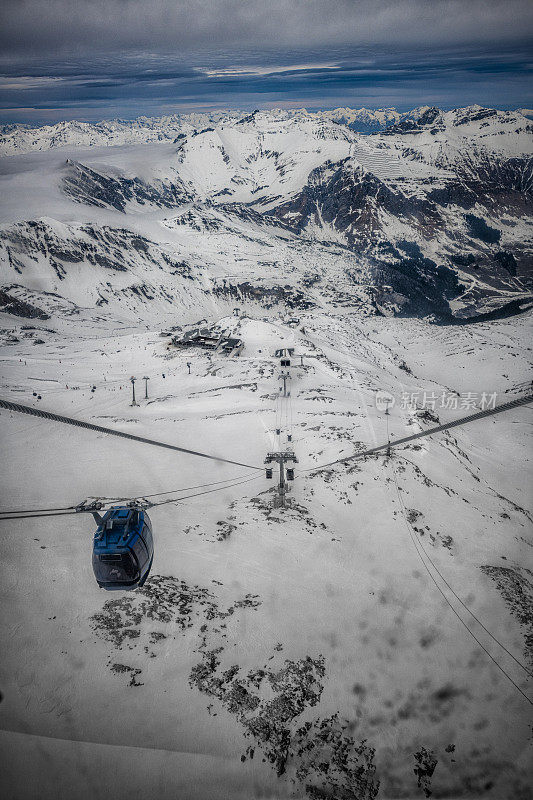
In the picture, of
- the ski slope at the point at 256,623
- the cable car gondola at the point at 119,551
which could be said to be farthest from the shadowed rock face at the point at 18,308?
the cable car gondola at the point at 119,551

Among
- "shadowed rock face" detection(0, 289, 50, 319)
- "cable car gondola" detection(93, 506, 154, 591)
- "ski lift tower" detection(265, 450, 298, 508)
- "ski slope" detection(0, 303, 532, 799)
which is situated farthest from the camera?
"shadowed rock face" detection(0, 289, 50, 319)

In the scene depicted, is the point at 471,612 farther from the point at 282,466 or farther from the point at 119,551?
the point at 119,551

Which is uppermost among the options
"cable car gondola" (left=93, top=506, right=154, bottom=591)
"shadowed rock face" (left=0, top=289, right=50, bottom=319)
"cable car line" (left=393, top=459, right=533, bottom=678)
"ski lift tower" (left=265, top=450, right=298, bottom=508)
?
"cable car gondola" (left=93, top=506, right=154, bottom=591)

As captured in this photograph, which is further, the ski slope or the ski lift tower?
the ski lift tower

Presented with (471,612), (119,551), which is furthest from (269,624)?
(471,612)

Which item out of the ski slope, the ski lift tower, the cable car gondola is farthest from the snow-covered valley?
the cable car gondola

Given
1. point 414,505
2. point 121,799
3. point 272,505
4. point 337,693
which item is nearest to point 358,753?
point 337,693

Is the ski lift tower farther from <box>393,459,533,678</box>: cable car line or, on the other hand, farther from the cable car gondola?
the cable car gondola

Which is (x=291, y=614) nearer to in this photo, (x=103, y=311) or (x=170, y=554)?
(x=170, y=554)

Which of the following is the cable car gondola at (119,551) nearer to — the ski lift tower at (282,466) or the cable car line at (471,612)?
the ski lift tower at (282,466)
